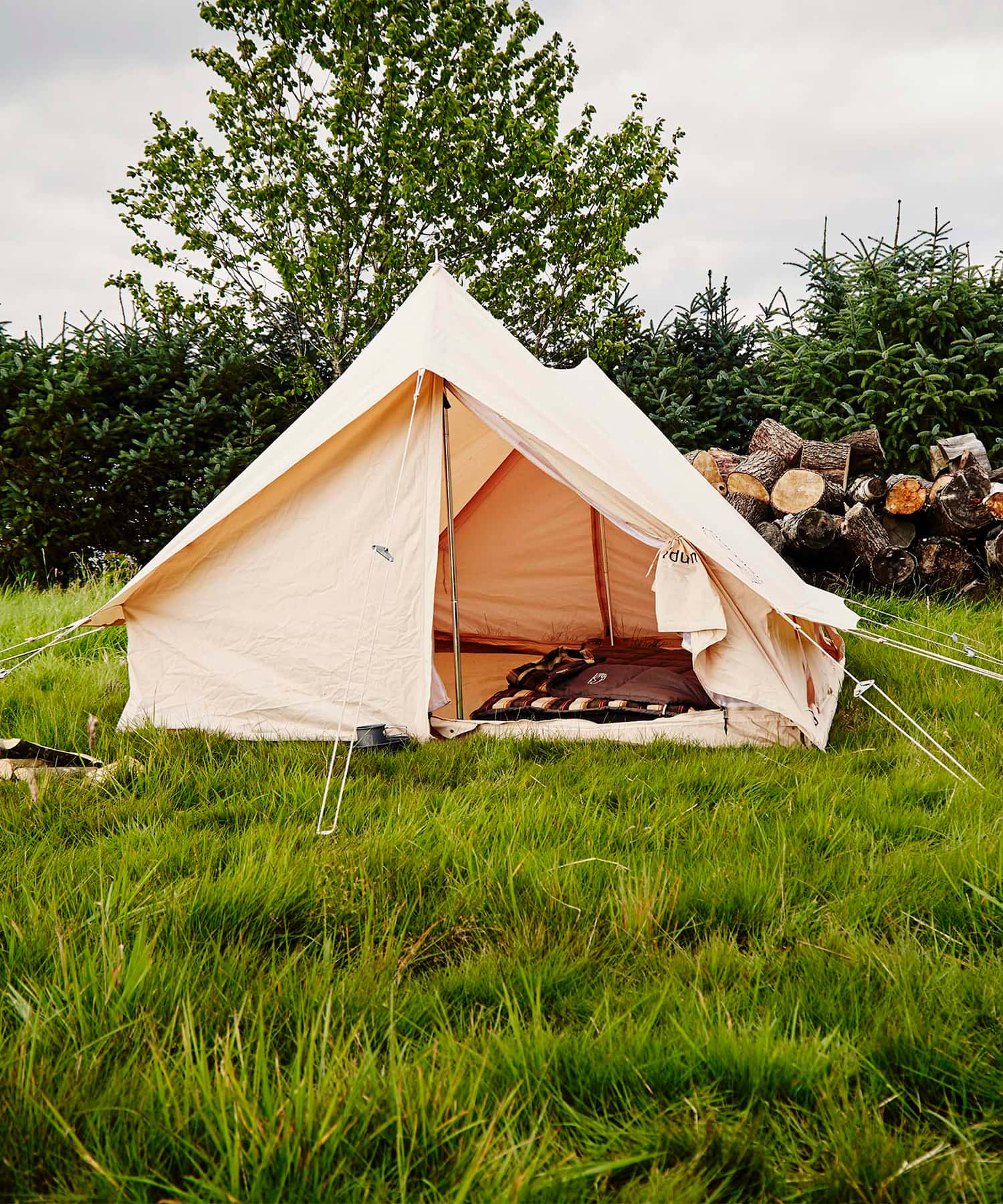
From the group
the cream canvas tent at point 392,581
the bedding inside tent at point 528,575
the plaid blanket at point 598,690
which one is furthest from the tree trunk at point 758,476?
the cream canvas tent at point 392,581

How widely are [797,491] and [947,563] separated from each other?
0.85 m

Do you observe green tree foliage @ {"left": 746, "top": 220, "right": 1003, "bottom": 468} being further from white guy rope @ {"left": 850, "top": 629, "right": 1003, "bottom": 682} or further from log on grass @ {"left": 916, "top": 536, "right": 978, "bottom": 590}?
white guy rope @ {"left": 850, "top": 629, "right": 1003, "bottom": 682}

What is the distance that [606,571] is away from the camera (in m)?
4.07

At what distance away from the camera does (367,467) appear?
250 cm

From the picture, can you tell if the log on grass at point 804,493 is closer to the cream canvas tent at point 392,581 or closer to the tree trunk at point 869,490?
the tree trunk at point 869,490

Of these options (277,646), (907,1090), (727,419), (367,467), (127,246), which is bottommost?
(907,1090)

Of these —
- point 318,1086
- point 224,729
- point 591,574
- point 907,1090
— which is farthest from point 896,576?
point 318,1086

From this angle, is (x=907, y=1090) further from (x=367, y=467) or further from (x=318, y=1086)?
(x=367, y=467)

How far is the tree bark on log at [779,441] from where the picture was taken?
461cm

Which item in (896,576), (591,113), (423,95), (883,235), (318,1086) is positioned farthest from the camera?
(591,113)

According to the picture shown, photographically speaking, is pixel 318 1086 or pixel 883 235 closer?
pixel 318 1086

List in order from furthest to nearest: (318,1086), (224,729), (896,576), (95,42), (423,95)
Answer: (423,95), (95,42), (896,576), (224,729), (318,1086)

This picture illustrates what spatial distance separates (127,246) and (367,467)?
575 cm

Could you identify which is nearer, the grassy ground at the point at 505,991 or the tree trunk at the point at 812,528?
the grassy ground at the point at 505,991
